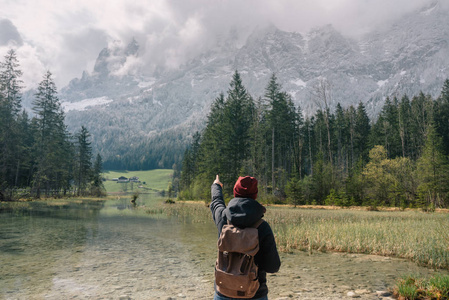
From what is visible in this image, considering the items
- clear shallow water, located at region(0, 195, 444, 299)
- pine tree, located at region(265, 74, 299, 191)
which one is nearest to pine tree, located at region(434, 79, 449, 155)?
pine tree, located at region(265, 74, 299, 191)

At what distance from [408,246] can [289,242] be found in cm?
463

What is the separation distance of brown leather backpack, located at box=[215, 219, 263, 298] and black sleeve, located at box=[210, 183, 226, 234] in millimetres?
464

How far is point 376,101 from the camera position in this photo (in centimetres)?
19450

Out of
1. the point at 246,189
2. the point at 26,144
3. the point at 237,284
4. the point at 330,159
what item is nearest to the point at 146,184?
the point at 26,144

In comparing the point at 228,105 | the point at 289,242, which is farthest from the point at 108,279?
the point at 228,105

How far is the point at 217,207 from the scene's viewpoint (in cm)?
404

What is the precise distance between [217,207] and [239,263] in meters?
0.99

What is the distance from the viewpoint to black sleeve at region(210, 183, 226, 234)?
12.4 ft

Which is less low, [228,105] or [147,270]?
[228,105]

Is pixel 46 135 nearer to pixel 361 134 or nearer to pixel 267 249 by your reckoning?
pixel 267 249

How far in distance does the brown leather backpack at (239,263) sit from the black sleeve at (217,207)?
464 mm

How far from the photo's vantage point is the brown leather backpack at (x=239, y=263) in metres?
3.14

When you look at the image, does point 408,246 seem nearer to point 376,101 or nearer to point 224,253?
point 224,253

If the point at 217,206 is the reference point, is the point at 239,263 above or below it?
below
